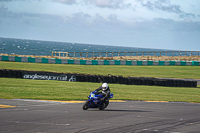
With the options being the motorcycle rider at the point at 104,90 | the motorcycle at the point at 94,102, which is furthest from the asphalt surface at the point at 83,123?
the motorcycle rider at the point at 104,90

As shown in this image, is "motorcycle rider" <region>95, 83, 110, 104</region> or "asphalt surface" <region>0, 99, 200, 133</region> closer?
"asphalt surface" <region>0, 99, 200, 133</region>

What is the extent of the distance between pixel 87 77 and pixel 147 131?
20.0 metres

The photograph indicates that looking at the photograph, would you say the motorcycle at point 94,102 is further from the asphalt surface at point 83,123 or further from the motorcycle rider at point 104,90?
the asphalt surface at point 83,123

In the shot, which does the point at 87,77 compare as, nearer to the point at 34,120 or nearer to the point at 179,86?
the point at 179,86

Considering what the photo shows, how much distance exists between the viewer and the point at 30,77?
1092 inches

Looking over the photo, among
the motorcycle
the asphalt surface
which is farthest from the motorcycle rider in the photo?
the asphalt surface

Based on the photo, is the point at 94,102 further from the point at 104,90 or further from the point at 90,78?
the point at 90,78

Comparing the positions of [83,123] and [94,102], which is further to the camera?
[94,102]

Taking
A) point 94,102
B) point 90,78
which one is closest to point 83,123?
point 94,102

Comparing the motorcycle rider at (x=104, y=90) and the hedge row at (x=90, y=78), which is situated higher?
the motorcycle rider at (x=104, y=90)

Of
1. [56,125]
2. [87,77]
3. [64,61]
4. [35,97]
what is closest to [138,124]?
[56,125]

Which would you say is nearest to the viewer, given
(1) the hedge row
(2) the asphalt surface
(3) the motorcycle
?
(2) the asphalt surface

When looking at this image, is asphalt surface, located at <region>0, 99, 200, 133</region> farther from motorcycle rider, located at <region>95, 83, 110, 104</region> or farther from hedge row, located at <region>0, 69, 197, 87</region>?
hedge row, located at <region>0, 69, 197, 87</region>

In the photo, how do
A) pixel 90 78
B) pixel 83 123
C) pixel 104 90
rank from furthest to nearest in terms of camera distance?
1. pixel 90 78
2. pixel 104 90
3. pixel 83 123
